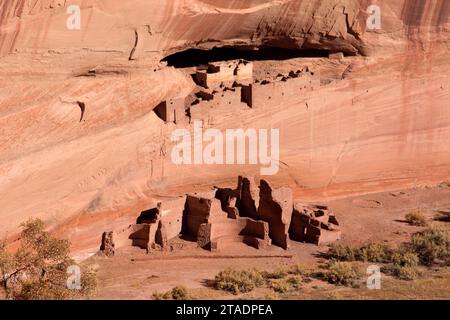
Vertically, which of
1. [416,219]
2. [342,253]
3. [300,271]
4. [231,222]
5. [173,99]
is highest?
[173,99]

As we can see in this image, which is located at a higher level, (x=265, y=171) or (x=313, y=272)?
(x=265, y=171)

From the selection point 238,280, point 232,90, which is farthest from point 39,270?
point 232,90

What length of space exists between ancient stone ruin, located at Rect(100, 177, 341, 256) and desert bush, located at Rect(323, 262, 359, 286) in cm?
152

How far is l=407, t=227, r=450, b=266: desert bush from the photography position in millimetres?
15555

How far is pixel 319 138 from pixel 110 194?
16.7 feet

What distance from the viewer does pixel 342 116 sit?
18.2 meters

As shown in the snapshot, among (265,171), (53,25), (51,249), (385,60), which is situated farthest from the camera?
(385,60)

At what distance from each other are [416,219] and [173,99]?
564 cm

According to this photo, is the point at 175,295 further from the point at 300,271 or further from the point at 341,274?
the point at 341,274

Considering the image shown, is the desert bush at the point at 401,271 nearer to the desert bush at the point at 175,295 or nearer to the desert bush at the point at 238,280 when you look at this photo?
the desert bush at the point at 238,280

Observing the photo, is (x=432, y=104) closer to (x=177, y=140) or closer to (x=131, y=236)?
(x=177, y=140)

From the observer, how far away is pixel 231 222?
629 inches

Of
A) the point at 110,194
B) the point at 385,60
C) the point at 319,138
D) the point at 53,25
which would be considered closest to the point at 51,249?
the point at 110,194

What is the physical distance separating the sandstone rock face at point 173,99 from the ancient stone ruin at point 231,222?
0.72ft
